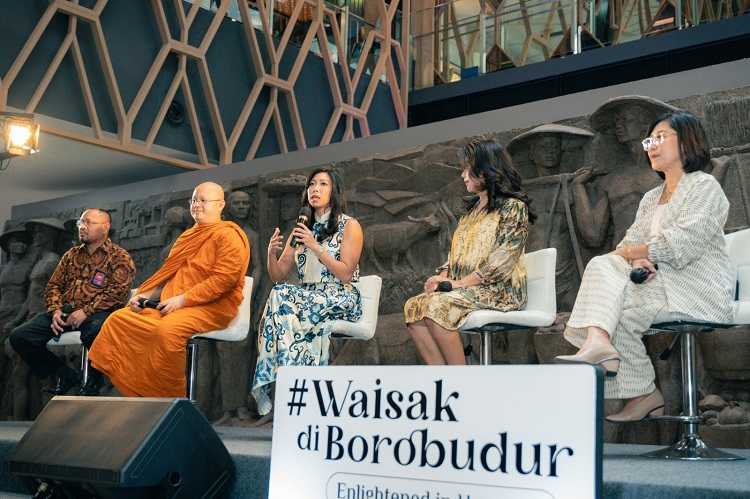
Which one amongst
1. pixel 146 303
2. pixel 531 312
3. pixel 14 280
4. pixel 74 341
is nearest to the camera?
pixel 531 312

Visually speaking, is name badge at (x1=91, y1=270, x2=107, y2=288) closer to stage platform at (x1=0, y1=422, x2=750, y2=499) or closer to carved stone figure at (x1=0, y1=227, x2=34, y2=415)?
stage platform at (x1=0, y1=422, x2=750, y2=499)

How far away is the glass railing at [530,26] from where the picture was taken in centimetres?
983

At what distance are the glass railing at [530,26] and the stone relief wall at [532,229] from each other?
503 centimetres

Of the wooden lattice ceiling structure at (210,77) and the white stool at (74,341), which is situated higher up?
the wooden lattice ceiling structure at (210,77)

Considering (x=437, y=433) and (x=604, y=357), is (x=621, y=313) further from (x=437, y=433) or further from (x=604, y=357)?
(x=437, y=433)

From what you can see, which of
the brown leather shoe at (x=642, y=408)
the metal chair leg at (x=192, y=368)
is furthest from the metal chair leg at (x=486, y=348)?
the metal chair leg at (x=192, y=368)

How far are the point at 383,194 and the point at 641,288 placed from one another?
96.3 inches

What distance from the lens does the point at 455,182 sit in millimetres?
5191

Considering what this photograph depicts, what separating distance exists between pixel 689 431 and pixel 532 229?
1.85 meters

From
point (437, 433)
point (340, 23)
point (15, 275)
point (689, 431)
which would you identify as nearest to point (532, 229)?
point (689, 431)

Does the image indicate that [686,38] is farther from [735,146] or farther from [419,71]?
[735,146]

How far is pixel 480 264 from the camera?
3.89 meters

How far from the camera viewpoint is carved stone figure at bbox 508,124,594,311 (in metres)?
4.67

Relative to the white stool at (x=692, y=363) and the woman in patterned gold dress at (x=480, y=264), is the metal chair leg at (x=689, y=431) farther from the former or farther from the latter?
the woman in patterned gold dress at (x=480, y=264)
